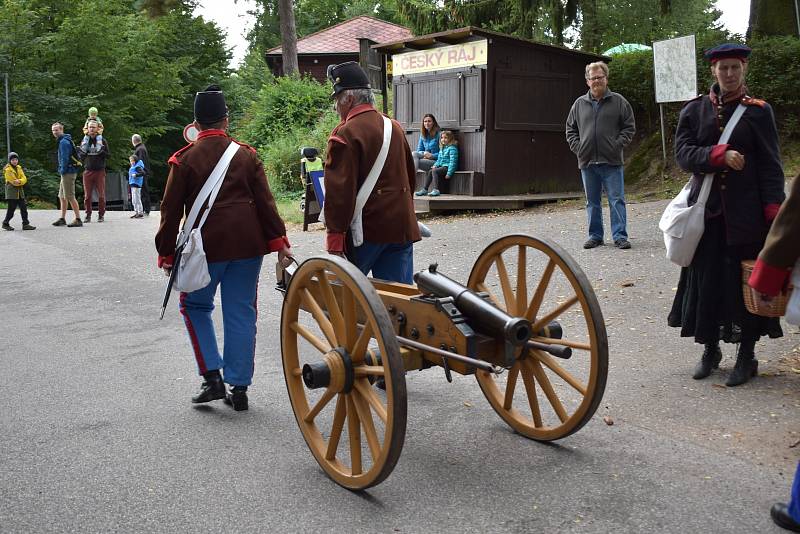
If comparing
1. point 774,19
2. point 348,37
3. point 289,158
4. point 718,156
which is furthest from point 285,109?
point 718,156

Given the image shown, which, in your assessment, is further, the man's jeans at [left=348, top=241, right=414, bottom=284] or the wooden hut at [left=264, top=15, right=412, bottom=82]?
the wooden hut at [left=264, top=15, right=412, bottom=82]

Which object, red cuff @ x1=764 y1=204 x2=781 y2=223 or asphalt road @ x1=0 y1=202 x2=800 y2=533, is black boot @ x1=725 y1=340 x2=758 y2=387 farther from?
red cuff @ x1=764 y1=204 x2=781 y2=223

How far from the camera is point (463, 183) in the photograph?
614 inches

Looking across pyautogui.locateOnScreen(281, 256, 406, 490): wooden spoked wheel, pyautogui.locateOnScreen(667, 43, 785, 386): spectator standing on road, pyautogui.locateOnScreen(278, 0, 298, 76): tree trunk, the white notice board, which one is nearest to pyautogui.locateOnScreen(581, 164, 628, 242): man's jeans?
the white notice board

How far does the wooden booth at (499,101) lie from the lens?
15.3 m

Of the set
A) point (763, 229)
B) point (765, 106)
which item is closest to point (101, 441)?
point (763, 229)

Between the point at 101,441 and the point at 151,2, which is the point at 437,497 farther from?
the point at 151,2

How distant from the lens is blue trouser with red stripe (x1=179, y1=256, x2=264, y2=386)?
519cm

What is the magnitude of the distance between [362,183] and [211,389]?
1.57 metres

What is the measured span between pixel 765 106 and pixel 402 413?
3.17 meters

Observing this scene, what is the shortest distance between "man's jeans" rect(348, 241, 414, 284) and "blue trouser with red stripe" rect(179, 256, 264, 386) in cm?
62

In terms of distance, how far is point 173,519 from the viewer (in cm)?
371

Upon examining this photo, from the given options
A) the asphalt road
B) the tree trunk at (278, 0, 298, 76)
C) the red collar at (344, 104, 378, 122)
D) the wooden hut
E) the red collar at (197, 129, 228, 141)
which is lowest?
the asphalt road

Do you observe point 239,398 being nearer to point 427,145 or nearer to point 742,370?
point 742,370
